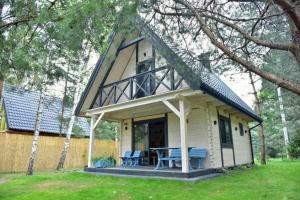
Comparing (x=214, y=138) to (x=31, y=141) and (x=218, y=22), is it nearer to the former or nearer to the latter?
(x=218, y=22)

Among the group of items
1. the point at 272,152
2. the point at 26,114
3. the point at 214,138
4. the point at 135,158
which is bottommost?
the point at 135,158

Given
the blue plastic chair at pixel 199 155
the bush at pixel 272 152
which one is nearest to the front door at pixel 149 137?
the blue plastic chair at pixel 199 155

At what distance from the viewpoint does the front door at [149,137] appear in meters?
10.7

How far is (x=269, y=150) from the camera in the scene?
26.5 metres

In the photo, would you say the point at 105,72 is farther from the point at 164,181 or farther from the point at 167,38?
the point at 167,38

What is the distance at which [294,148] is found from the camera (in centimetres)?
1650

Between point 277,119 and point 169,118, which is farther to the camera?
point 277,119

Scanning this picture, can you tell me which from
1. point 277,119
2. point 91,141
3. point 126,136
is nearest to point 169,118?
point 126,136

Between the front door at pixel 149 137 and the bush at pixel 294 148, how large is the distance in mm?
10722

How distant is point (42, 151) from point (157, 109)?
7113mm

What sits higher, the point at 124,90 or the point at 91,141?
the point at 124,90

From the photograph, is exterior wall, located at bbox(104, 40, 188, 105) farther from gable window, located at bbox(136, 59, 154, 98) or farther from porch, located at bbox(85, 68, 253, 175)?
porch, located at bbox(85, 68, 253, 175)

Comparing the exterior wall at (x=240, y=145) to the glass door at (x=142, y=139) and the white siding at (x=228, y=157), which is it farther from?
the glass door at (x=142, y=139)

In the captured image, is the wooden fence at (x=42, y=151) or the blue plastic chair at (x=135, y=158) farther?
the wooden fence at (x=42, y=151)
